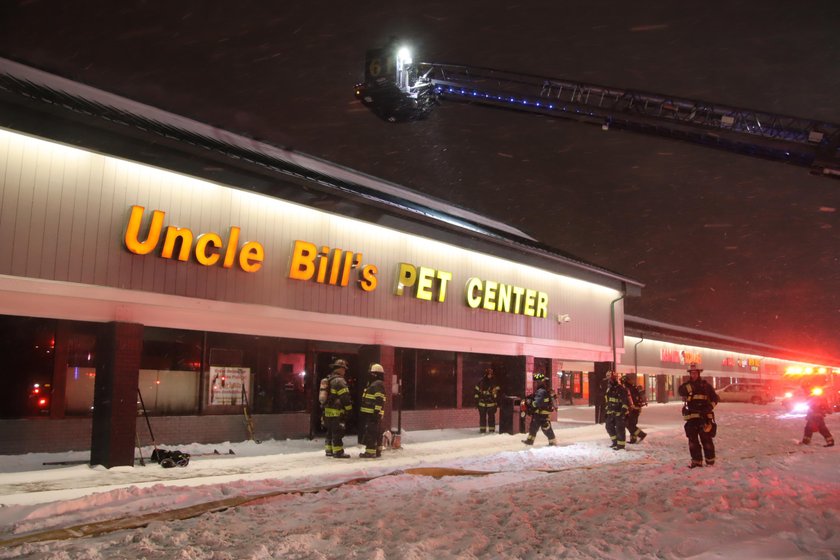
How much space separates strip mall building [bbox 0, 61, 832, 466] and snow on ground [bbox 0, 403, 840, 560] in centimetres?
176

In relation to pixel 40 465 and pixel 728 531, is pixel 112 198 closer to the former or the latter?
pixel 40 465

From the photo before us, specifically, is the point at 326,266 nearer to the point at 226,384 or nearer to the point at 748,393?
the point at 226,384

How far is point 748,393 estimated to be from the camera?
150 ft

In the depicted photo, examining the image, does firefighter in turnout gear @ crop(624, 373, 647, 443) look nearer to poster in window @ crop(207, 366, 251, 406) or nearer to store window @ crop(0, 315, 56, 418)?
poster in window @ crop(207, 366, 251, 406)

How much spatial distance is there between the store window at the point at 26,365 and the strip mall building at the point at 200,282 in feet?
0.11

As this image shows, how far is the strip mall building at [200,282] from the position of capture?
10.5m

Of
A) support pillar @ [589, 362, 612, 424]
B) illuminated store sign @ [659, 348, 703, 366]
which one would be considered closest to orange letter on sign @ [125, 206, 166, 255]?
support pillar @ [589, 362, 612, 424]

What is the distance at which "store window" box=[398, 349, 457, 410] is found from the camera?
20.6 metres

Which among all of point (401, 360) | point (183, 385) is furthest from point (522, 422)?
point (183, 385)

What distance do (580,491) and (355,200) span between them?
8.15m

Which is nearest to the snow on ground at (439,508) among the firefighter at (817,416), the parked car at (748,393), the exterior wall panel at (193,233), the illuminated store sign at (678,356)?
the exterior wall panel at (193,233)

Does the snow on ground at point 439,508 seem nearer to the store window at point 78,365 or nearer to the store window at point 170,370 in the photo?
the store window at point 78,365

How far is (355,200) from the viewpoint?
14766mm

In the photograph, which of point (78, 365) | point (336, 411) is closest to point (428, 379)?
point (336, 411)
